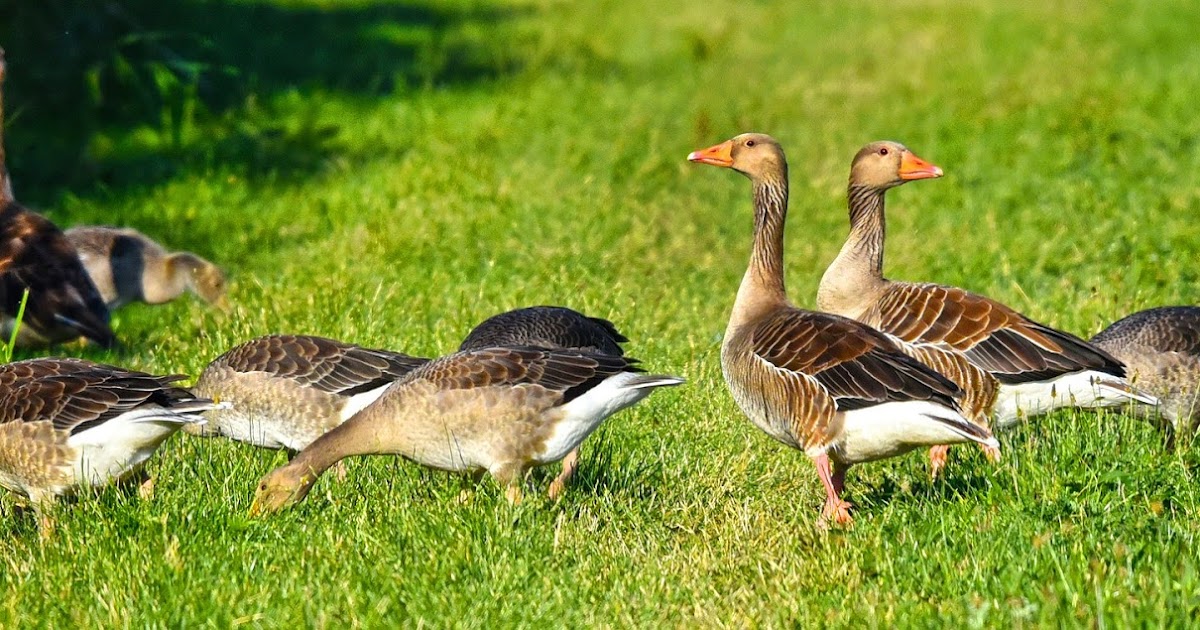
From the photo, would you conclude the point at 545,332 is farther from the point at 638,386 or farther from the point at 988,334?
the point at 988,334

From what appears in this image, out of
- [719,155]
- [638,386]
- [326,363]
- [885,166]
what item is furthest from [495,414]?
[885,166]

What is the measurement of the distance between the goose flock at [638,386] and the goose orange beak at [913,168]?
1cm

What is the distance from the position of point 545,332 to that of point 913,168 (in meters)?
2.28

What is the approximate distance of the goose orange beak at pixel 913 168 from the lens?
848 centimetres

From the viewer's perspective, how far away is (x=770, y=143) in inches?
325

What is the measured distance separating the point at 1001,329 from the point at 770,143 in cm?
160

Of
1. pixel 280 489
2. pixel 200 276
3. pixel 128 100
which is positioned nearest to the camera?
pixel 280 489

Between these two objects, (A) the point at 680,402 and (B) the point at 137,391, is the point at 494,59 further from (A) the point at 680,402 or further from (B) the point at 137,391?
(B) the point at 137,391

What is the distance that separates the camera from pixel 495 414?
22.9ft

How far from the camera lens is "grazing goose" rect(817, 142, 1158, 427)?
7.39 metres

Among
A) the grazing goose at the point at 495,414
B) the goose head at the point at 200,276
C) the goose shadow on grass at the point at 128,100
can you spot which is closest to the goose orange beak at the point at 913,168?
the grazing goose at the point at 495,414

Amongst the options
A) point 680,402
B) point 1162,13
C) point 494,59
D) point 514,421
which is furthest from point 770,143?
point 1162,13

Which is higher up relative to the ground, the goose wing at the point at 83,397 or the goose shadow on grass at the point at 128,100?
the goose wing at the point at 83,397

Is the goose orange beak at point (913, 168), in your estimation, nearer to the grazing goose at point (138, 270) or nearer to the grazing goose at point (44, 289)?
the grazing goose at point (44, 289)
